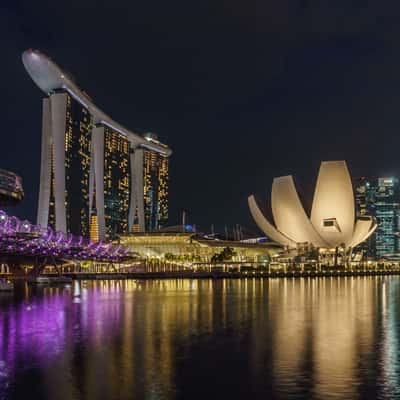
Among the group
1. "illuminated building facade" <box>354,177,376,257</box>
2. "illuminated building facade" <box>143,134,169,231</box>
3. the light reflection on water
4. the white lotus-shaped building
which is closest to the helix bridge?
the light reflection on water

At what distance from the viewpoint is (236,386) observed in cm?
951

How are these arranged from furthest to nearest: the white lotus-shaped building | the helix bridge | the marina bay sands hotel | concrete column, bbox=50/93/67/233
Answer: the white lotus-shaped building < the marina bay sands hotel < concrete column, bbox=50/93/67/233 < the helix bridge

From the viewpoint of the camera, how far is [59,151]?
202ft

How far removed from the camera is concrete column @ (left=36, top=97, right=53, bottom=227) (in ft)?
204

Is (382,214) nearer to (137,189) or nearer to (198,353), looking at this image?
(137,189)

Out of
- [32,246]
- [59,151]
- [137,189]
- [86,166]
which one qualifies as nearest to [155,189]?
[137,189]

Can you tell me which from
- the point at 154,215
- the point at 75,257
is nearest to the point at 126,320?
the point at 75,257

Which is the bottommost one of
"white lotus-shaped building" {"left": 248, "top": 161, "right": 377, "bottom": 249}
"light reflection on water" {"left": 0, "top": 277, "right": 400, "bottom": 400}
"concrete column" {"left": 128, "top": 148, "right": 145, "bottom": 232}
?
"light reflection on water" {"left": 0, "top": 277, "right": 400, "bottom": 400}

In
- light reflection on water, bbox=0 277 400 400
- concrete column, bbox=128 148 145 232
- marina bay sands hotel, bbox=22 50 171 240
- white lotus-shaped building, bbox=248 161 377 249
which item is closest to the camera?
light reflection on water, bbox=0 277 400 400

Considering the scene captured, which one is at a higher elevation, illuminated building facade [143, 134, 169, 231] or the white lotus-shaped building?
illuminated building facade [143, 134, 169, 231]

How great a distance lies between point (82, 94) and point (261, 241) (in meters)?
35.1

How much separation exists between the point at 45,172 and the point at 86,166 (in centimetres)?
1051

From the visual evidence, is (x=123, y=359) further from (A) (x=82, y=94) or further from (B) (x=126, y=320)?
(A) (x=82, y=94)

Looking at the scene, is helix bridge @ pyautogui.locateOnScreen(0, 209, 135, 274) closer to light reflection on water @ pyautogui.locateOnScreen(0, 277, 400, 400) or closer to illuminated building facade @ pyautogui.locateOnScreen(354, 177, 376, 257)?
light reflection on water @ pyautogui.locateOnScreen(0, 277, 400, 400)
